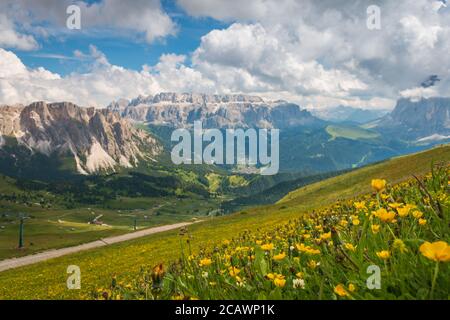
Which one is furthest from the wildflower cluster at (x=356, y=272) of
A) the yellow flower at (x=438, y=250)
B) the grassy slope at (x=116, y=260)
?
the grassy slope at (x=116, y=260)

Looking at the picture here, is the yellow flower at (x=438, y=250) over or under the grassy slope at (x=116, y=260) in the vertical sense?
over

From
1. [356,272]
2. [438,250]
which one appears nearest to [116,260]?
[356,272]

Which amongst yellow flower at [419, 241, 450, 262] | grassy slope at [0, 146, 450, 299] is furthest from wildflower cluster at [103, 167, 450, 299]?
grassy slope at [0, 146, 450, 299]

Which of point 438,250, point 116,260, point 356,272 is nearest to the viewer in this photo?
point 438,250

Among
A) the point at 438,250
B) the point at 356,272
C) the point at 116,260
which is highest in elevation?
the point at 438,250

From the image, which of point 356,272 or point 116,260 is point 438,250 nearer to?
point 356,272

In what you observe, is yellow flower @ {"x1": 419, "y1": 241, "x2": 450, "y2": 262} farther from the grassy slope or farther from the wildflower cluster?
the grassy slope

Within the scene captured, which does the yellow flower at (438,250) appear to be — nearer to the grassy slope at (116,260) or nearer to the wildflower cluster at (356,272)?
the wildflower cluster at (356,272)

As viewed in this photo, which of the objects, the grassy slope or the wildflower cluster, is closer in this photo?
the wildflower cluster

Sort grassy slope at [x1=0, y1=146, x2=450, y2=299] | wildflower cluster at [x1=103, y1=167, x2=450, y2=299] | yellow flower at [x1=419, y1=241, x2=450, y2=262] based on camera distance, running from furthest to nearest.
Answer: grassy slope at [x1=0, y1=146, x2=450, y2=299]
wildflower cluster at [x1=103, y1=167, x2=450, y2=299]
yellow flower at [x1=419, y1=241, x2=450, y2=262]
